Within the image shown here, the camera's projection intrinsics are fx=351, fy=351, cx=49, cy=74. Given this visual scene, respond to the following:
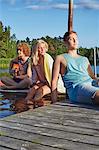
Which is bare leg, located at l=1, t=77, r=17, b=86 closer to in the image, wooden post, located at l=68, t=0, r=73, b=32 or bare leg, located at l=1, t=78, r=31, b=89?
bare leg, located at l=1, t=78, r=31, b=89

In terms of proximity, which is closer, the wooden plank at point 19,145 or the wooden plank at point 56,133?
the wooden plank at point 19,145

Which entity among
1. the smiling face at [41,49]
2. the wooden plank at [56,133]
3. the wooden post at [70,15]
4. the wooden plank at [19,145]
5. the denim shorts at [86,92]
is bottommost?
the wooden plank at [19,145]

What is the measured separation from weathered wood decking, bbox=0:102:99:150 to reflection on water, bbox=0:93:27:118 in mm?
1170

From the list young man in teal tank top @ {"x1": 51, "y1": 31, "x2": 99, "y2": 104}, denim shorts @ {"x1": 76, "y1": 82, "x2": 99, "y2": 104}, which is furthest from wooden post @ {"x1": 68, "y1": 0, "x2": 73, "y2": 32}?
denim shorts @ {"x1": 76, "y1": 82, "x2": 99, "y2": 104}

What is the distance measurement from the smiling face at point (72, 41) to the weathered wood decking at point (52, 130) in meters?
0.91

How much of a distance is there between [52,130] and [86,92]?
1303 mm

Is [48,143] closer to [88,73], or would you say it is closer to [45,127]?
[45,127]

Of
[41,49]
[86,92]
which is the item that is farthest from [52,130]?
[41,49]

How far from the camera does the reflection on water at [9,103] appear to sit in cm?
520

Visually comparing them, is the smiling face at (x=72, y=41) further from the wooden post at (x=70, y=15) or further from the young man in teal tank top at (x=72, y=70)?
the wooden post at (x=70, y=15)

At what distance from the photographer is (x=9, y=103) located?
605 centimetres

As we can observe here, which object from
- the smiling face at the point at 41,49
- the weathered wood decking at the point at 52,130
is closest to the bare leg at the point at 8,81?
the smiling face at the point at 41,49

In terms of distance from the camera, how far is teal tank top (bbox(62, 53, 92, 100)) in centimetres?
458

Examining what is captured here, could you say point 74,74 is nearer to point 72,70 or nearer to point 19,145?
point 72,70
